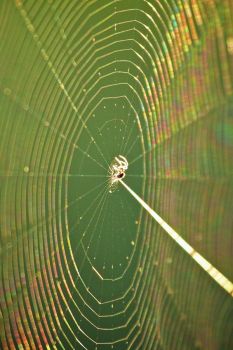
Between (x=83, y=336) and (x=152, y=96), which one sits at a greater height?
(x=152, y=96)

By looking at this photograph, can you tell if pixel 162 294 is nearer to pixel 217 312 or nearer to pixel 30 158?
pixel 217 312

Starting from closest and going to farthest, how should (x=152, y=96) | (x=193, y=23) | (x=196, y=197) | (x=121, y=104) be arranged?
1. (x=193, y=23)
2. (x=196, y=197)
3. (x=152, y=96)
4. (x=121, y=104)

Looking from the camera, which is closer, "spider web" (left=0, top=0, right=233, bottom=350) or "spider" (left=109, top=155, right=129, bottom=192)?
"spider web" (left=0, top=0, right=233, bottom=350)

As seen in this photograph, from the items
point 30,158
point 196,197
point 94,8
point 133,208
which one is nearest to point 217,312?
point 196,197

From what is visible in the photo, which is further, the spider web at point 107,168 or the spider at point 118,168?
the spider at point 118,168
